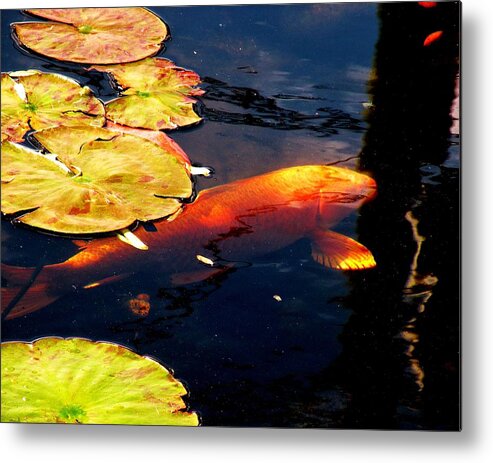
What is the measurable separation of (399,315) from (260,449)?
1.15 feet

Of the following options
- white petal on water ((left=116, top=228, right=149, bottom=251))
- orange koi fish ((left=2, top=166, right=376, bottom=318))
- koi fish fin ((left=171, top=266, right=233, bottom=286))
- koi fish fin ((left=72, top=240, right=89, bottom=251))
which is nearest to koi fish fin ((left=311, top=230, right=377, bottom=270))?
orange koi fish ((left=2, top=166, right=376, bottom=318))

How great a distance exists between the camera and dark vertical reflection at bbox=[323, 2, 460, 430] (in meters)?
1.07

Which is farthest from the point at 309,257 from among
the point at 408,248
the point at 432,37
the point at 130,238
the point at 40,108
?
the point at 40,108

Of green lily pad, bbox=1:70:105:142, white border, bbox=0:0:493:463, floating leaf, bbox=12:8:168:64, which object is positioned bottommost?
white border, bbox=0:0:493:463

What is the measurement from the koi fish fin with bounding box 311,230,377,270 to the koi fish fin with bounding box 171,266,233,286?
6.3 inches

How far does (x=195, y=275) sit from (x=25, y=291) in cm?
31

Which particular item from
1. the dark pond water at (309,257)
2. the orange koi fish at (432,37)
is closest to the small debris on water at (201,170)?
the dark pond water at (309,257)

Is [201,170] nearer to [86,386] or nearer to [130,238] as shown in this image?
[130,238]

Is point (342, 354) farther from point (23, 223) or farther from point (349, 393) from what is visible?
point (23, 223)

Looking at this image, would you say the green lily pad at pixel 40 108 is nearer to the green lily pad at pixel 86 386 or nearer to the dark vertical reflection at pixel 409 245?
the green lily pad at pixel 86 386

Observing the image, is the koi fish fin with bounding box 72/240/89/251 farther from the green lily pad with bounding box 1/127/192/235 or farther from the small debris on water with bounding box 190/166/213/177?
the small debris on water with bounding box 190/166/213/177

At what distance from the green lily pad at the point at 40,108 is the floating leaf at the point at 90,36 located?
0.06m

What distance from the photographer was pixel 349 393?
3.56ft

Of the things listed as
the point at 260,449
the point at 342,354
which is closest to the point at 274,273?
the point at 342,354
